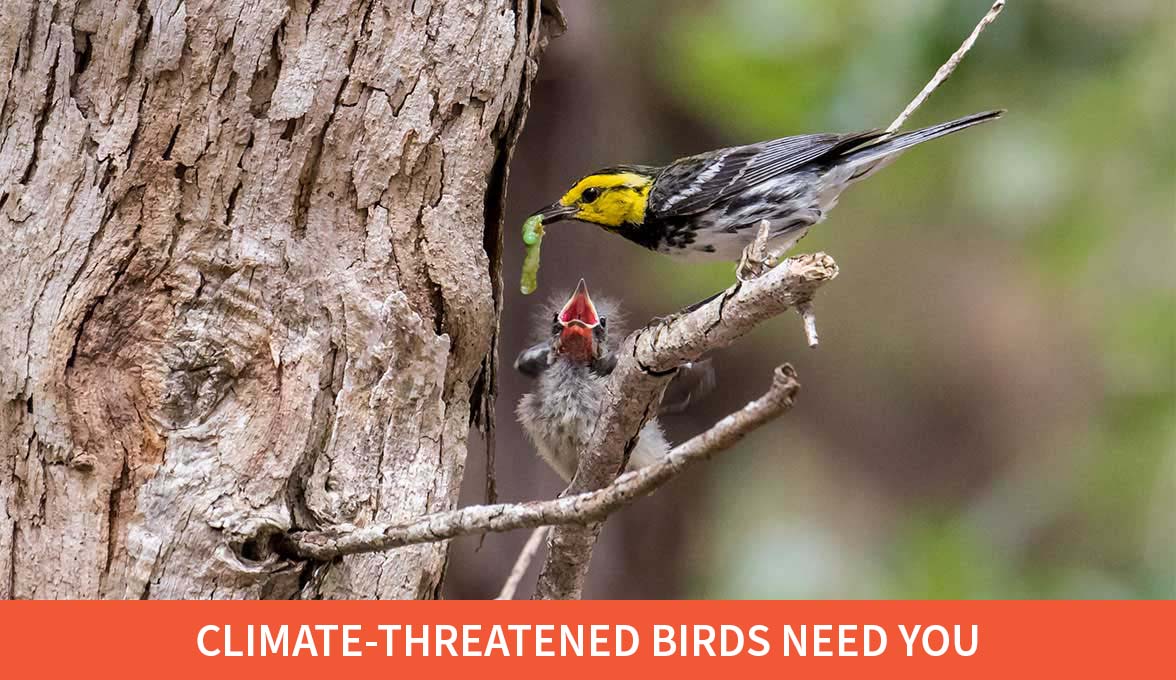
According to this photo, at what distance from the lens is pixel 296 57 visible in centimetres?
299

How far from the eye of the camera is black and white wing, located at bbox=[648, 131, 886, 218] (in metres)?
4.71

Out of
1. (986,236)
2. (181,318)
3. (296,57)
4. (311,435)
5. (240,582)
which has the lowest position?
(240,582)

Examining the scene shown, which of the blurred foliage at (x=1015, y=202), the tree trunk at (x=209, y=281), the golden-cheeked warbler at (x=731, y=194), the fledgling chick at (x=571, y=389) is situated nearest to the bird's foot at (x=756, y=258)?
the tree trunk at (x=209, y=281)

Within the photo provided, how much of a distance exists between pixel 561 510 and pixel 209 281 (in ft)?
3.63

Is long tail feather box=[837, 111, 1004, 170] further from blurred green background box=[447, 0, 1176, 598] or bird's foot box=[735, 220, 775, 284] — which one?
bird's foot box=[735, 220, 775, 284]

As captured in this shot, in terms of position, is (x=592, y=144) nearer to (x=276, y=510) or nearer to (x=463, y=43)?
(x=463, y=43)

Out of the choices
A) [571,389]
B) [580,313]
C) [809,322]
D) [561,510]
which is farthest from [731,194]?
[561,510]

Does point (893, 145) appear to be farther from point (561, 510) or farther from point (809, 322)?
point (561, 510)

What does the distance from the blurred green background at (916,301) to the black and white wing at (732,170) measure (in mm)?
1072

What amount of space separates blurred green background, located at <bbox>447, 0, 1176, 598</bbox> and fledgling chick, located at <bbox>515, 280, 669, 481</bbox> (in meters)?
1.68

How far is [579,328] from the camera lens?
455cm

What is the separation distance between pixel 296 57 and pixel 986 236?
598 centimetres

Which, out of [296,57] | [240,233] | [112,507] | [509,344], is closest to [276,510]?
[112,507]

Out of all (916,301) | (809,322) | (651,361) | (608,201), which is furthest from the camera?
(916,301)
